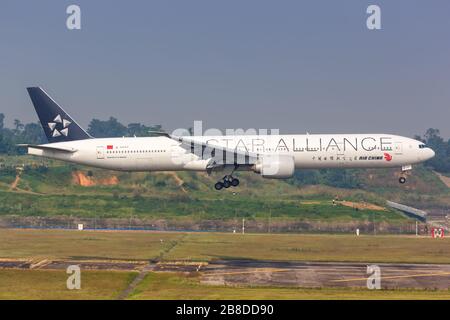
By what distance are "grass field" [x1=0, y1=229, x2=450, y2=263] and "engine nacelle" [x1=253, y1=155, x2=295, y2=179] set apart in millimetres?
9441

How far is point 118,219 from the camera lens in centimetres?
10662

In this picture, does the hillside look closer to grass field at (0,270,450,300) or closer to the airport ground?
the airport ground

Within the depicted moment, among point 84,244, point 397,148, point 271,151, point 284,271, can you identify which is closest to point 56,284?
point 284,271

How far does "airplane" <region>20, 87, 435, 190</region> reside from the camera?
70750mm

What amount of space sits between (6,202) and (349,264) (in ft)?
235

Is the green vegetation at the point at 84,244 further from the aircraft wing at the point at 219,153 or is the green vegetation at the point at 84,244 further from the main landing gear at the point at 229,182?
the aircraft wing at the point at 219,153

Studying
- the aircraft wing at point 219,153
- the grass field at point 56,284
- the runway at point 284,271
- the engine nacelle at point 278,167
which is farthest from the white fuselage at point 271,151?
the grass field at point 56,284

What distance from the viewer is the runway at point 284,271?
192 feet

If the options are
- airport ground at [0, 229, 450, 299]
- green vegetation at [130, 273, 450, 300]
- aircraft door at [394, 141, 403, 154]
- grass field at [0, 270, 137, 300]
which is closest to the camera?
green vegetation at [130, 273, 450, 300]

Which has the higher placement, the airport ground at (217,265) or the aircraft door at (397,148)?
the aircraft door at (397,148)

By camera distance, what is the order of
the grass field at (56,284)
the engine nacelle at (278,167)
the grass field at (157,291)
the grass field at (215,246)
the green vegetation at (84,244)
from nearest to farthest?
the grass field at (157,291) < the grass field at (56,284) < the engine nacelle at (278,167) < the green vegetation at (84,244) < the grass field at (215,246)

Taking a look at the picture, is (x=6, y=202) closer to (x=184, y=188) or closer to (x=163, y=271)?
(x=184, y=188)

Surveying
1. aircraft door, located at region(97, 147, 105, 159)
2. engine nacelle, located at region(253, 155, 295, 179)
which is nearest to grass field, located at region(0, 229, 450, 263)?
engine nacelle, located at region(253, 155, 295, 179)
